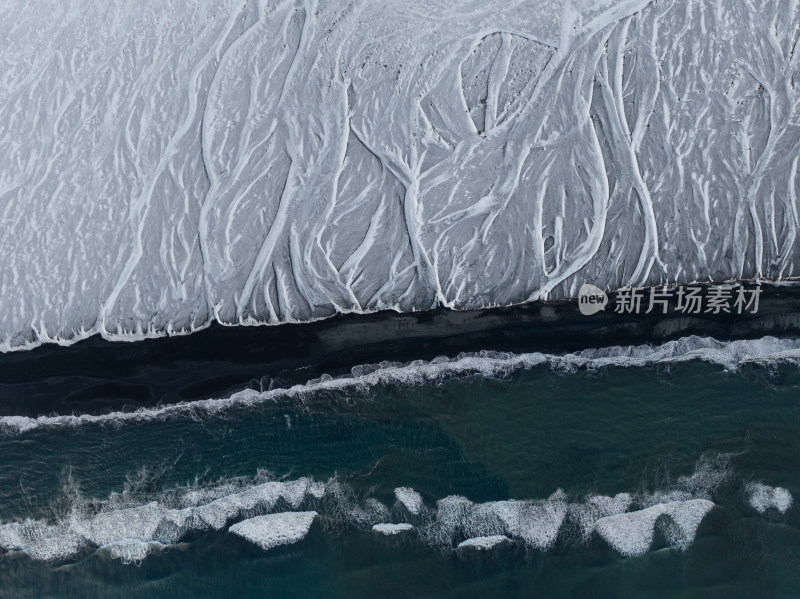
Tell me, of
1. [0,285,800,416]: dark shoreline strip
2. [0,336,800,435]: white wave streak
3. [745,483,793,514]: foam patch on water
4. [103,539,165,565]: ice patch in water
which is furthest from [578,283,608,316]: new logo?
[103,539,165,565]: ice patch in water

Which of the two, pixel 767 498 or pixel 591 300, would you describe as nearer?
pixel 767 498

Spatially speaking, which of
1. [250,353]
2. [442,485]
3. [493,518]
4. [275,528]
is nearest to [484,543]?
[493,518]

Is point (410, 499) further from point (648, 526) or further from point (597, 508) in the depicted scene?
point (648, 526)

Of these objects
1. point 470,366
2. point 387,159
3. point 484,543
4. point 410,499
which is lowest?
point 484,543

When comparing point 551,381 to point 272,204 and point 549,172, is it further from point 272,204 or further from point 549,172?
point 272,204

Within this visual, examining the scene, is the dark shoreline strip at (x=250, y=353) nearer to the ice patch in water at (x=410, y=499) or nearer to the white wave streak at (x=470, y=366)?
the white wave streak at (x=470, y=366)
